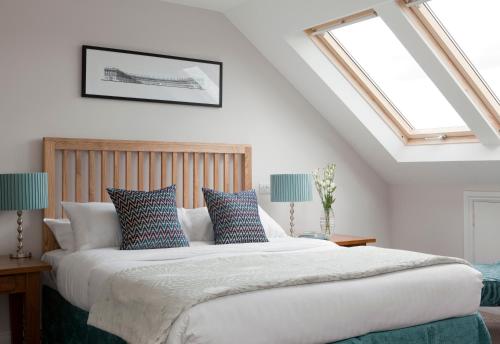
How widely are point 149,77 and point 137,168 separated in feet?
2.19

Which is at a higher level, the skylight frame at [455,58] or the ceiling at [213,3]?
the ceiling at [213,3]

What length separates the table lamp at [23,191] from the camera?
3730 mm

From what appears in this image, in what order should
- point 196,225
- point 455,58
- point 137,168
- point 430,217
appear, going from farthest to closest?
point 430,217, point 137,168, point 455,58, point 196,225

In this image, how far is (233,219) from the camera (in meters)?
4.16

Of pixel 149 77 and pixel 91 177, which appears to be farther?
pixel 149 77

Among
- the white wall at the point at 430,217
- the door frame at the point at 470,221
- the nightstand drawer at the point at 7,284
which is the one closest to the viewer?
the nightstand drawer at the point at 7,284

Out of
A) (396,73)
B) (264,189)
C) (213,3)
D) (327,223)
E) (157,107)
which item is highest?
(213,3)

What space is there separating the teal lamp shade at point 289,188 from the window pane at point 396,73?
1.06m

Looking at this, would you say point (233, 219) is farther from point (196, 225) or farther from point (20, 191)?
point (20, 191)

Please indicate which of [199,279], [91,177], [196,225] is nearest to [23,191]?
[91,177]

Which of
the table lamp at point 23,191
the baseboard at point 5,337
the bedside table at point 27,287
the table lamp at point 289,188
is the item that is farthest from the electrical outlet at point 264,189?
the baseboard at point 5,337

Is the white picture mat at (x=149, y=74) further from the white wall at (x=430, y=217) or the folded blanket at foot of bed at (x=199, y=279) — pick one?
the white wall at (x=430, y=217)

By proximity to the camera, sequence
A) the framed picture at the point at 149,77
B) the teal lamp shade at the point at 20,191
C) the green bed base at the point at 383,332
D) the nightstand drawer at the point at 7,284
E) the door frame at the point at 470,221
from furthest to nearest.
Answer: the door frame at the point at 470,221, the framed picture at the point at 149,77, the teal lamp shade at the point at 20,191, the nightstand drawer at the point at 7,284, the green bed base at the point at 383,332

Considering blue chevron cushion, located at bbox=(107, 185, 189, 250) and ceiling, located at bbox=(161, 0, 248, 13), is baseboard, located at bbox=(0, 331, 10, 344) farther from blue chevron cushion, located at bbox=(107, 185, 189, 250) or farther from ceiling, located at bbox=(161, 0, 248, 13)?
ceiling, located at bbox=(161, 0, 248, 13)
